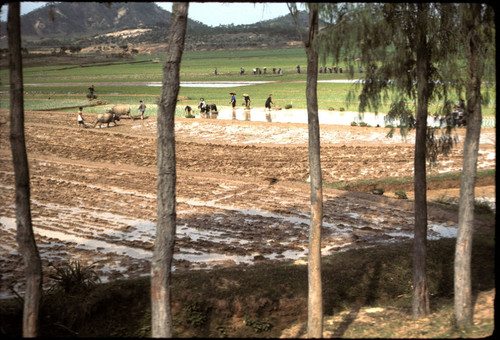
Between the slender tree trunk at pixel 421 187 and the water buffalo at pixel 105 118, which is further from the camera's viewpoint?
the water buffalo at pixel 105 118

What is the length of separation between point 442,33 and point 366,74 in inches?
65.1

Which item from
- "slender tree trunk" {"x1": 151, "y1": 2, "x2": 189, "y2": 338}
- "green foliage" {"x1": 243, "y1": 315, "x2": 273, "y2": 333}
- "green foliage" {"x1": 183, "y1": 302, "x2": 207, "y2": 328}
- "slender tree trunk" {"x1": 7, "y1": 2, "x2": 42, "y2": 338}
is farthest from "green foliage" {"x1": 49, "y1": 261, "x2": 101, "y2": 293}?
"slender tree trunk" {"x1": 151, "y1": 2, "x2": 189, "y2": 338}

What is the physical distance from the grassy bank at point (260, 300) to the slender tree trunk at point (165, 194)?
2.98 metres

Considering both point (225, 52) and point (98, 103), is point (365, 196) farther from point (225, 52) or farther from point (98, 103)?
point (225, 52)

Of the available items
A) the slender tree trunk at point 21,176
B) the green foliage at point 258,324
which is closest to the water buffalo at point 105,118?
the green foliage at point 258,324

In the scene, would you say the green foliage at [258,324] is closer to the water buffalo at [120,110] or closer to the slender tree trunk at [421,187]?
the slender tree trunk at [421,187]

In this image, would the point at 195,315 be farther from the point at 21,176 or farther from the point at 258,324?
the point at 21,176

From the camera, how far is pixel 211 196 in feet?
75.4

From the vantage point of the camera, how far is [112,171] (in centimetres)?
2720

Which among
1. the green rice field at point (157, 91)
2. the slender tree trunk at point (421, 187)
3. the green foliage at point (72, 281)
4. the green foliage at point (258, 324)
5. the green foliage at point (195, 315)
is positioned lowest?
the green foliage at point (258, 324)

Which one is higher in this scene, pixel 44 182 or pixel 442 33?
pixel 442 33

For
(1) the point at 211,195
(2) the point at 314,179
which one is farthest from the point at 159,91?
(2) the point at 314,179

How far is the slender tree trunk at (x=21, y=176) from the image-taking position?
9781 mm

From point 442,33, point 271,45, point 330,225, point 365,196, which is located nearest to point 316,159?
point 442,33
